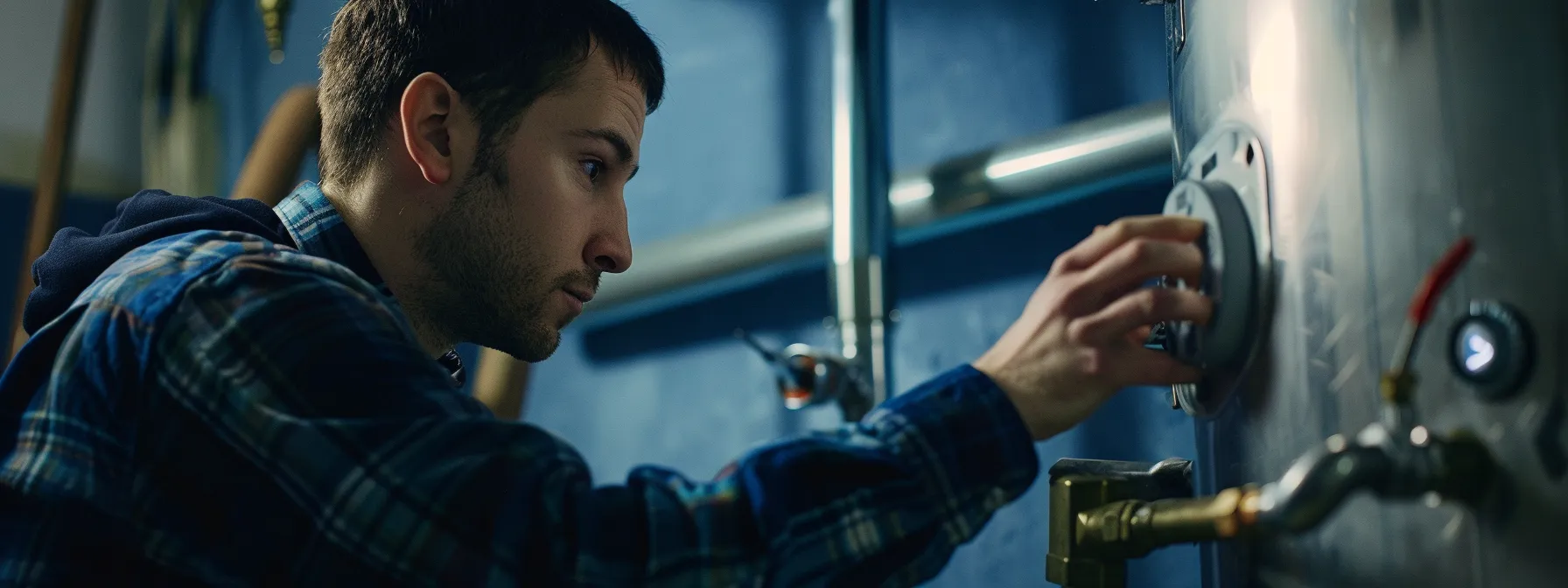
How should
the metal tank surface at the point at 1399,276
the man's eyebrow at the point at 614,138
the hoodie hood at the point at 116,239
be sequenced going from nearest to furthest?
the metal tank surface at the point at 1399,276 < the hoodie hood at the point at 116,239 < the man's eyebrow at the point at 614,138

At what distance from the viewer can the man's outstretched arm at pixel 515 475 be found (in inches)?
16.9

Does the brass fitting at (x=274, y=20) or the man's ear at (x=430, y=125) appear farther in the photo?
the brass fitting at (x=274, y=20)

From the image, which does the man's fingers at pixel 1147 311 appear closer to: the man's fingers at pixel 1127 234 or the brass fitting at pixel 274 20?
the man's fingers at pixel 1127 234

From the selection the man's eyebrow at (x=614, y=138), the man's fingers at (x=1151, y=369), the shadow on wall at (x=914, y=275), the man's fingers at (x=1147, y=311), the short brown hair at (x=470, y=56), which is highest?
the short brown hair at (x=470, y=56)

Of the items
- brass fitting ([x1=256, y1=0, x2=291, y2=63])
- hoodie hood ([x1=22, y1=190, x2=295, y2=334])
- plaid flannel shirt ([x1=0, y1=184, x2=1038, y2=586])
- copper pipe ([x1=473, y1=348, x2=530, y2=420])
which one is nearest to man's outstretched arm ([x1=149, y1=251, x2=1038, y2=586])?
plaid flannel shirt ([x1=0, y1=184, x2=1038, y2=586])

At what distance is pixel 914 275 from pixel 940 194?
116mm

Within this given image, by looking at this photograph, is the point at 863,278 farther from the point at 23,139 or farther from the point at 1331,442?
the point at 23,139

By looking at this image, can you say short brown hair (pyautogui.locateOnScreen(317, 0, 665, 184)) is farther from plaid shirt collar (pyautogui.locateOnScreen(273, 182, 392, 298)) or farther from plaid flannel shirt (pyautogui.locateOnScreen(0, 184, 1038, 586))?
plaid flannel shirt (pyautogui.locateOnScreen(0, 184, 1038, 586))

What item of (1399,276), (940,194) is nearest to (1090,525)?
(1399,276)

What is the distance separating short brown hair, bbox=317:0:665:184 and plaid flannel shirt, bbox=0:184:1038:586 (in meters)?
0.20

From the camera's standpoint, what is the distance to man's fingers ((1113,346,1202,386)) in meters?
0.46

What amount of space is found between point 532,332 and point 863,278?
16.2 inches

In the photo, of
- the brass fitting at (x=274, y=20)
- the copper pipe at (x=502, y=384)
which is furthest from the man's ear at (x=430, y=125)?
the copper pipe at (x=502, y=384)

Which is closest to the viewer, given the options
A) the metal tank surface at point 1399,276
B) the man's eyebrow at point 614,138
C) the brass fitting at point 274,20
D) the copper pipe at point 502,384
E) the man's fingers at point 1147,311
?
the metal tank surface at point 1399,276
